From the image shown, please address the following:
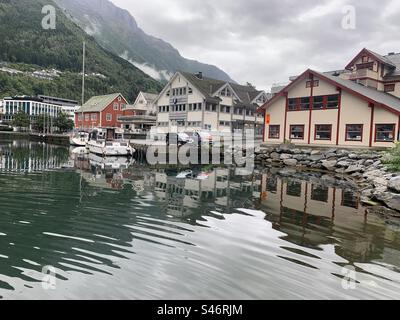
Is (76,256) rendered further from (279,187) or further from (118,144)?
(118,144)

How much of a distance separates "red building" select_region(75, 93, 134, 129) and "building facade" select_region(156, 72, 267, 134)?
2384 cm

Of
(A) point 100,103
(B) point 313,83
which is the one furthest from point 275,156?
(A) point 100,103

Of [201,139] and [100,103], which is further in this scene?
[100,103]

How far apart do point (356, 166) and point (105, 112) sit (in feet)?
213

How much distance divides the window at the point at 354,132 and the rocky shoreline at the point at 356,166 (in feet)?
7.77

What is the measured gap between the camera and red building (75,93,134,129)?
271ft

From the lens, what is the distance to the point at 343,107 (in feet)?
115

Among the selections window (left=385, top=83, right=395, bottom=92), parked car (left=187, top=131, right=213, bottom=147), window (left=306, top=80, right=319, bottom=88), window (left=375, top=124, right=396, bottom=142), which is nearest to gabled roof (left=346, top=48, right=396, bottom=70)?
window (left=385, top=83, right=395, bottom=92)

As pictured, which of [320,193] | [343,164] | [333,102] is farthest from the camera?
[333,102]

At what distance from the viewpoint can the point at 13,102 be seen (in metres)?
124

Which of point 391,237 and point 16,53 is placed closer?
point 391,237

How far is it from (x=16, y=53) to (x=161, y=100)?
5926 inches

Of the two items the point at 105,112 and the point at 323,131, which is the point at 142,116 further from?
the point at 323,131

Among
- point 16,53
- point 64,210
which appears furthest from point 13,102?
point 64,210
